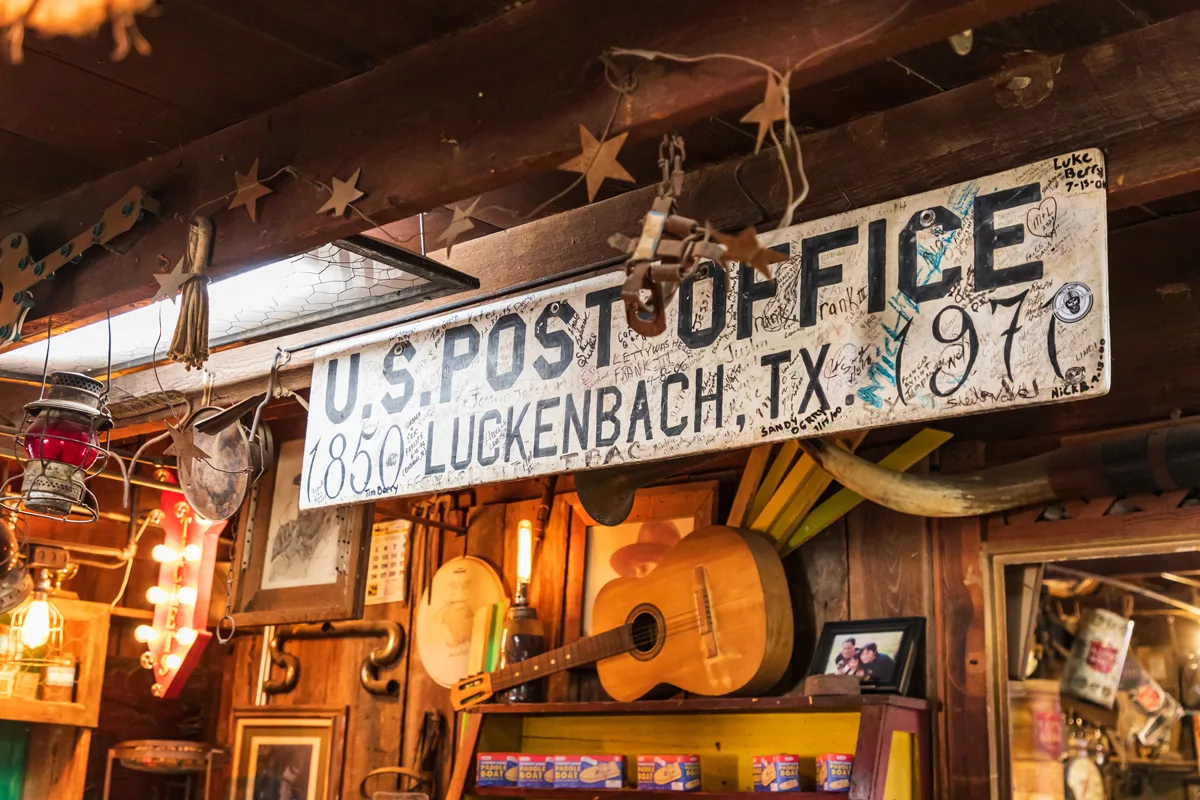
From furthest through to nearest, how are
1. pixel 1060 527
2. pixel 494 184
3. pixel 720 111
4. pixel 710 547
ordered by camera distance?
pixel 710 547 → pixel 1060 527 → pixel 494 184 → pixel 720 111

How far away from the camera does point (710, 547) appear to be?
12.2 feet

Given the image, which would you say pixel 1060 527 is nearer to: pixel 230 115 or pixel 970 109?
pixel 970 109

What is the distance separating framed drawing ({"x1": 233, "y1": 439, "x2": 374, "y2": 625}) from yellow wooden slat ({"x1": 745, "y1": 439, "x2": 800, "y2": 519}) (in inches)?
47.7

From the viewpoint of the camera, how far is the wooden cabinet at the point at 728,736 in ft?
10.3

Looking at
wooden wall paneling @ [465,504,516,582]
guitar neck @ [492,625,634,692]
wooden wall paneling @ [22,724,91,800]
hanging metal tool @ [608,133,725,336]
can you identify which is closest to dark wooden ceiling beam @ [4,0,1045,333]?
hanging metal tool @ [608,133,725,336]

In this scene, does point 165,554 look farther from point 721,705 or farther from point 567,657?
point 721,705

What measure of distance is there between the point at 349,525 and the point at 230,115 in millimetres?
1690

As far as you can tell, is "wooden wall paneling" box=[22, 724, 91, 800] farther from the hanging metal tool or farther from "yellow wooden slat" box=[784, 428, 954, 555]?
the hanging metal tool

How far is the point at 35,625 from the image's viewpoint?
16.7ft

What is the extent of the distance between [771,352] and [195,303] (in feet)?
3.88

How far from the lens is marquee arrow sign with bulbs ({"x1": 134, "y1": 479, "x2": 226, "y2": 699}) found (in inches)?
201

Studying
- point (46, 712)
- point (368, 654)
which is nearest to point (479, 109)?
point (368, 654)

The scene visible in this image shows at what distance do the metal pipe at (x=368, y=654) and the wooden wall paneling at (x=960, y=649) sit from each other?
7.30ft

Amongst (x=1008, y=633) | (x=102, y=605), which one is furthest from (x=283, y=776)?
(x=1008, y=633)
